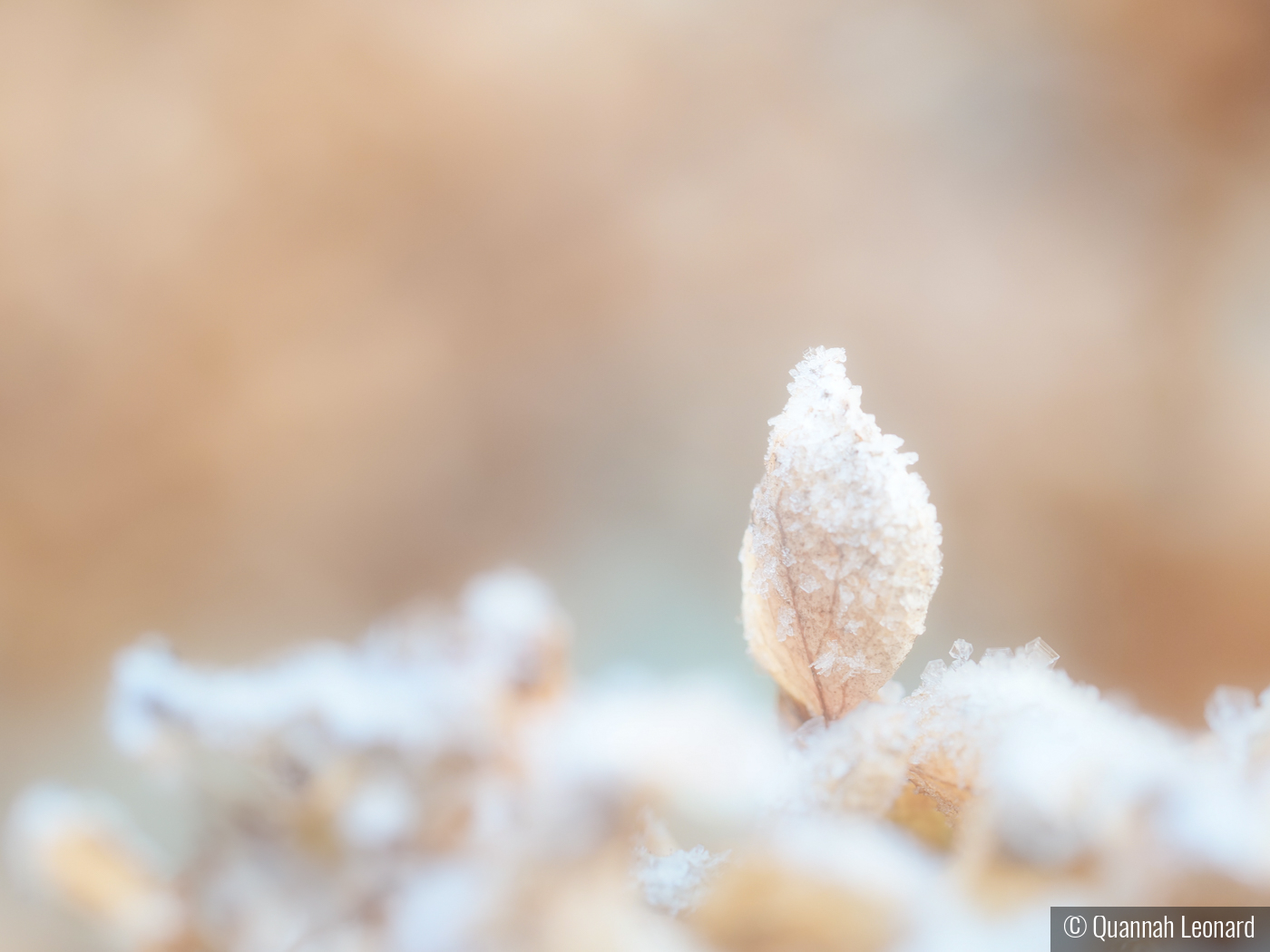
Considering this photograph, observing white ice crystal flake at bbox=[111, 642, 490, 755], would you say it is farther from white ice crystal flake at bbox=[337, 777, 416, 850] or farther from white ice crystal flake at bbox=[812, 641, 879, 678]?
white ice crystal flake at bbox=[812, 641, 879, 678]

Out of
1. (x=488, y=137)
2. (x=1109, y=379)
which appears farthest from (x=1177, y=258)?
(x=488, y=137)

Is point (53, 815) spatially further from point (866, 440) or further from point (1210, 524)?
point (1210, 524)

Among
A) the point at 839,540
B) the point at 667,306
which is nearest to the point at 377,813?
the point at 839,540

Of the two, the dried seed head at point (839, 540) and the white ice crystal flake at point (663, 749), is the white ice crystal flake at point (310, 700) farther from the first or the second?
the dried seed head at point (839, 540)

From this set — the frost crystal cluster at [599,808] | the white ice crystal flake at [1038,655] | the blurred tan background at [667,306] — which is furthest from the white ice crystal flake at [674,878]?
the blurred tan background at [667,306]

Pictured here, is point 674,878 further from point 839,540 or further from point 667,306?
point 667,306

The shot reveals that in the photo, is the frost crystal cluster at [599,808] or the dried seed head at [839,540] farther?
the dried seed head at [839,540]
